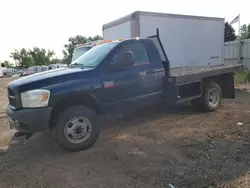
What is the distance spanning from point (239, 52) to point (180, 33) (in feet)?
21.8

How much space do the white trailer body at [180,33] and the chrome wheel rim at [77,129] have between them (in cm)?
448

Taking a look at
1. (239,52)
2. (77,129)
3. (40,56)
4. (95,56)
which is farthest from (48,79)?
(40,56)

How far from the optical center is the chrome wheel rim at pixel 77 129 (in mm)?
4173

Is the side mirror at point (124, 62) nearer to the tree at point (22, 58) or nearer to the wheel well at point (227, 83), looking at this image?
the wheel well at point (227, 83)

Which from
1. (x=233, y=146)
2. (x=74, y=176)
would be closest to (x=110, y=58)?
(x=74, y=176)

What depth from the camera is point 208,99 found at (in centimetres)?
654

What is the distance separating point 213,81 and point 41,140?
192 inches

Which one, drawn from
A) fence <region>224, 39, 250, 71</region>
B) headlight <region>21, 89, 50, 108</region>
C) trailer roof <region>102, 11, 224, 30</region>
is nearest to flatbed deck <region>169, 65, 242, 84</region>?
trailer roof <region>102, 11, 224, 30</region>

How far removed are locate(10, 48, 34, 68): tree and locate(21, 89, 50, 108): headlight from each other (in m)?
66.4

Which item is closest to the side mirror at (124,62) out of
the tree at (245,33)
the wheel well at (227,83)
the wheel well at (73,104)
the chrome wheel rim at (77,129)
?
the wheel well at (73,104)

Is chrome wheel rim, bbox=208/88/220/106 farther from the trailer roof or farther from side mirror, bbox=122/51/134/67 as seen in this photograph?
the trailer roof

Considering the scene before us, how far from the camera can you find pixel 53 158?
4.12 m

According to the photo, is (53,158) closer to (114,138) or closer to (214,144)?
(114,138)

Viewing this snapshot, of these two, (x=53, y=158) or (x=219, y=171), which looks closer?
(x=219, y=171)
